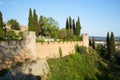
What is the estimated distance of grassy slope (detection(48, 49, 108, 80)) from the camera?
22656 mm

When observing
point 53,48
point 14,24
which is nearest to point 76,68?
point 53,48

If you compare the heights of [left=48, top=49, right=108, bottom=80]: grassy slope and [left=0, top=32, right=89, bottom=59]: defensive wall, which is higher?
[left=0, top=32, right=89, bottom=59]: defensive wall

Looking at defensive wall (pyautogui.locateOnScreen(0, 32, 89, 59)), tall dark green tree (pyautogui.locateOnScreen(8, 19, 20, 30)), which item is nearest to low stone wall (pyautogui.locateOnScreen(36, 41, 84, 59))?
defensive wall (pyautogui.locateOnScreen(0, 32, 89, 59))

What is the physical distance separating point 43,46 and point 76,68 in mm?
5352

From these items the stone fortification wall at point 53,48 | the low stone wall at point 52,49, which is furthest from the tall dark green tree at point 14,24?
the low stone wall at point 52,49

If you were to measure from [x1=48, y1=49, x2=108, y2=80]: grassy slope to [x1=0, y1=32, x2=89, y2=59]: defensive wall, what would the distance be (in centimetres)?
91

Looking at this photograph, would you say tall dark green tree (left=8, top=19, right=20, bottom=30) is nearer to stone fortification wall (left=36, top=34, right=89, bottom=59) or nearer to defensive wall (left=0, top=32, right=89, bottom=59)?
defensive wall (left=0, top=32, right=89, bottom=59)

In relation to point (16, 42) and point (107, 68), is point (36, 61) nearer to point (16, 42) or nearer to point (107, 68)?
point (16, 42)

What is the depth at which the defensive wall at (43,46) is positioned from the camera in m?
18.8

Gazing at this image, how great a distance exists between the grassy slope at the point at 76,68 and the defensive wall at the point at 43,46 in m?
0.91

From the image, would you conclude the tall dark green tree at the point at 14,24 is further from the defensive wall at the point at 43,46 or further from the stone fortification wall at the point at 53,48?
the stone fortification wall at the point at 53,48

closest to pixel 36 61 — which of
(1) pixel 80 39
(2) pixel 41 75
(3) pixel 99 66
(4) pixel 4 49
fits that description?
(2) pixel 41 75

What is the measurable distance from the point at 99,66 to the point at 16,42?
16.3 meters

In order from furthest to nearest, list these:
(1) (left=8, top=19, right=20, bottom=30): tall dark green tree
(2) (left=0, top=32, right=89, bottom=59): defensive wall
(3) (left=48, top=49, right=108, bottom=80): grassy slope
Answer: (1) (left=8, top=19, right=20, bottom=30): tall dark green tree < (3) (left=48, top=49, right=108, bottom=80): grassy slope < (2) (left=0, top=32, right=89, bottom=59): defensive wall
